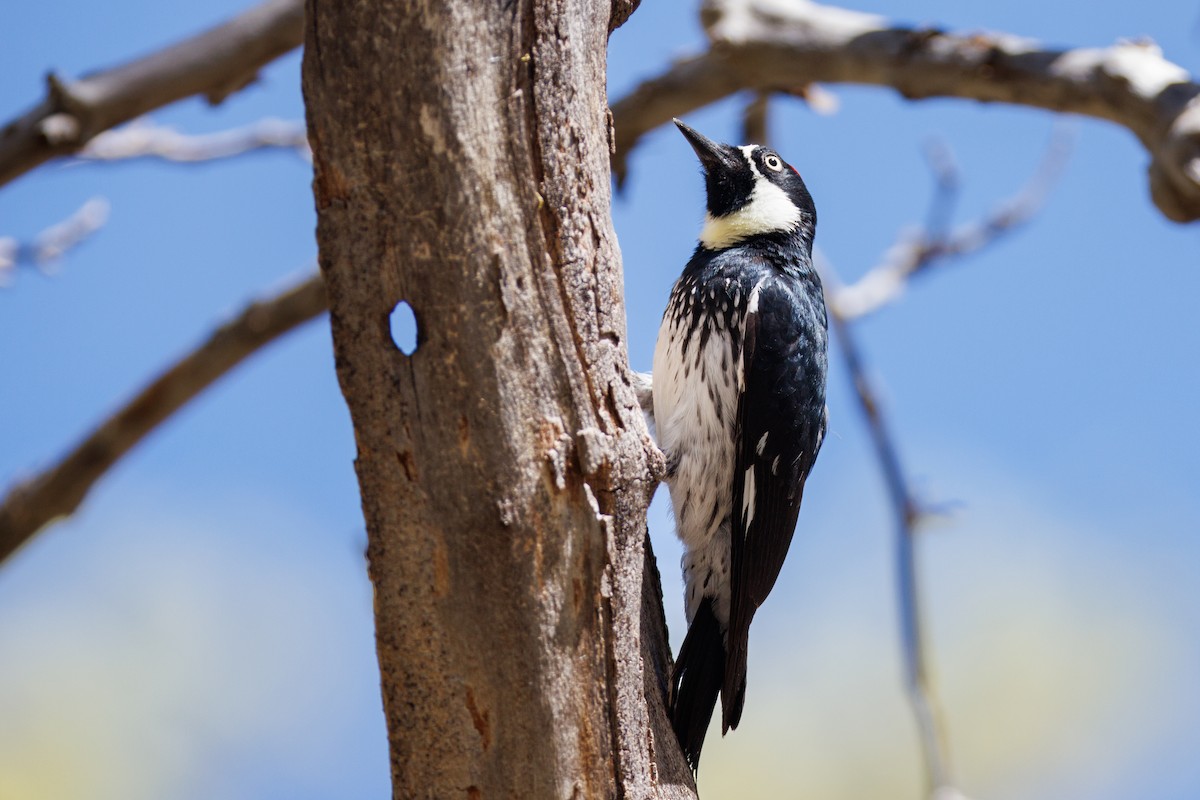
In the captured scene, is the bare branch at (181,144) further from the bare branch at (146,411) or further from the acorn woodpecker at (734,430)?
the acorn woodpecker at (734,430)

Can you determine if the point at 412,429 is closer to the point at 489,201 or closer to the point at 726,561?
the point at 489,201

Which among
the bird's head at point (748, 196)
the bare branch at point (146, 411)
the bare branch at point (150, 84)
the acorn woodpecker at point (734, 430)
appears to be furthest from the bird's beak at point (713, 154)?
the bare branch at point (146, 411)

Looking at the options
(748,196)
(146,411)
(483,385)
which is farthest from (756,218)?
(146,411)

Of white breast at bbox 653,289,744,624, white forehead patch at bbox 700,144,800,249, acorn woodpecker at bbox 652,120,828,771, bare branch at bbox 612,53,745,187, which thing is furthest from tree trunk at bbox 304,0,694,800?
bare branch at bbox 612,53,745,187

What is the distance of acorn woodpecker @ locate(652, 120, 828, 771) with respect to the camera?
2590mm

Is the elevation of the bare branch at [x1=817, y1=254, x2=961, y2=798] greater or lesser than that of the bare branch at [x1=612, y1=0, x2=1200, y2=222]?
lesser

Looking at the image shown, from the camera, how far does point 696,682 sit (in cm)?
252

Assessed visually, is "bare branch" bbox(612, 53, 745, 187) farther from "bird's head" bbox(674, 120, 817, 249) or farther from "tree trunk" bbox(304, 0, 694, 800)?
"tree trunk" bbox(304, 0, 694, 800)

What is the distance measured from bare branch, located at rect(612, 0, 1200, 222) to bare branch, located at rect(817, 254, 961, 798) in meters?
1.02

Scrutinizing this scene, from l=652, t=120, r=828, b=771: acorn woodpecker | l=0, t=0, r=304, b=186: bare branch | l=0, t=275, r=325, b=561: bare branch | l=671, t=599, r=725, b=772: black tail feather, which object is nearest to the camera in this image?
l=671, t=599, r=725, b=772: black tail feather

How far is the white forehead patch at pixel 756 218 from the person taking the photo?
10.6 feet

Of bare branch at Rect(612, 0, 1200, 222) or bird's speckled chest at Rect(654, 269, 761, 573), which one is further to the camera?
bare branch at Rect(612, 0, 1200, 222)

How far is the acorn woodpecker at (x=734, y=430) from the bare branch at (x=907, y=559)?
4.09ft

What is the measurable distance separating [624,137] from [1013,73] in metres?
1.33
